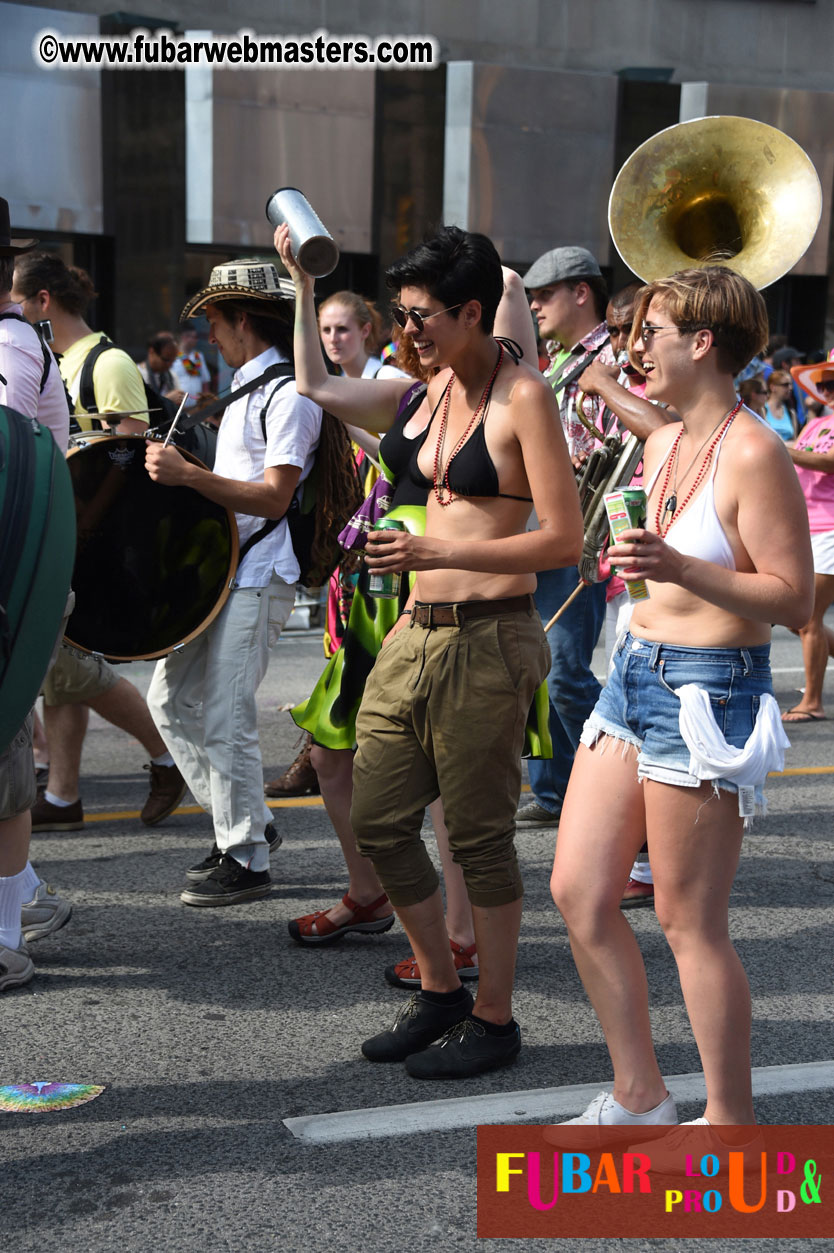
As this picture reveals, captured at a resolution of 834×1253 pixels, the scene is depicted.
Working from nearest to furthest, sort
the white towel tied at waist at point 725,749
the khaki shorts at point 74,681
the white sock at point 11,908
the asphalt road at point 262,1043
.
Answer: the white towel tied at waist at point 725,749, the asphalt road at point 262,1043, the white sock at point 11,908, the khaki shorts at point 74,681

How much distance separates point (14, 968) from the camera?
4.23 m

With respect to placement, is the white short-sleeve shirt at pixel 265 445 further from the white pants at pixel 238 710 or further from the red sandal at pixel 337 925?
the red sandal at pixel 337 925

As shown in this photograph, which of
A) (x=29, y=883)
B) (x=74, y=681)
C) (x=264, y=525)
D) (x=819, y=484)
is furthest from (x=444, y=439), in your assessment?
(x=819, y=484)

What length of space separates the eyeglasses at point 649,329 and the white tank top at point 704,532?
248 mm

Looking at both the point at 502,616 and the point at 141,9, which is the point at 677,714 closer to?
the point at 502,616

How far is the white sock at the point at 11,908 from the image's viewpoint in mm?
4172

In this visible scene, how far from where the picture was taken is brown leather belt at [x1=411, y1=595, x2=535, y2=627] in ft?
11.8

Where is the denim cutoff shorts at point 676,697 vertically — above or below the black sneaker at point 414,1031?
above

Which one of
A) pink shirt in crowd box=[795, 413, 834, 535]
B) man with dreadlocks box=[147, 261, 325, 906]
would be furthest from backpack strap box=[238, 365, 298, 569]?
pink shirt in crowd box=[795, 413, 834, 535]

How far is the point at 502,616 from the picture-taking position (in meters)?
3.61

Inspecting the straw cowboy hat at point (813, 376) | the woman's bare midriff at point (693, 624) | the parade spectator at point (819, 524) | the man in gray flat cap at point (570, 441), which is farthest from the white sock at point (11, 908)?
the straw cowboy hat at point (813, 376)

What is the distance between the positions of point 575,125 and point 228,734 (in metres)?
19.0

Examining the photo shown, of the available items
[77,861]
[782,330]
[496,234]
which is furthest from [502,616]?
[782,330]

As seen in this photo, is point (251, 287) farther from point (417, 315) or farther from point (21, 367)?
point (417, 315)
